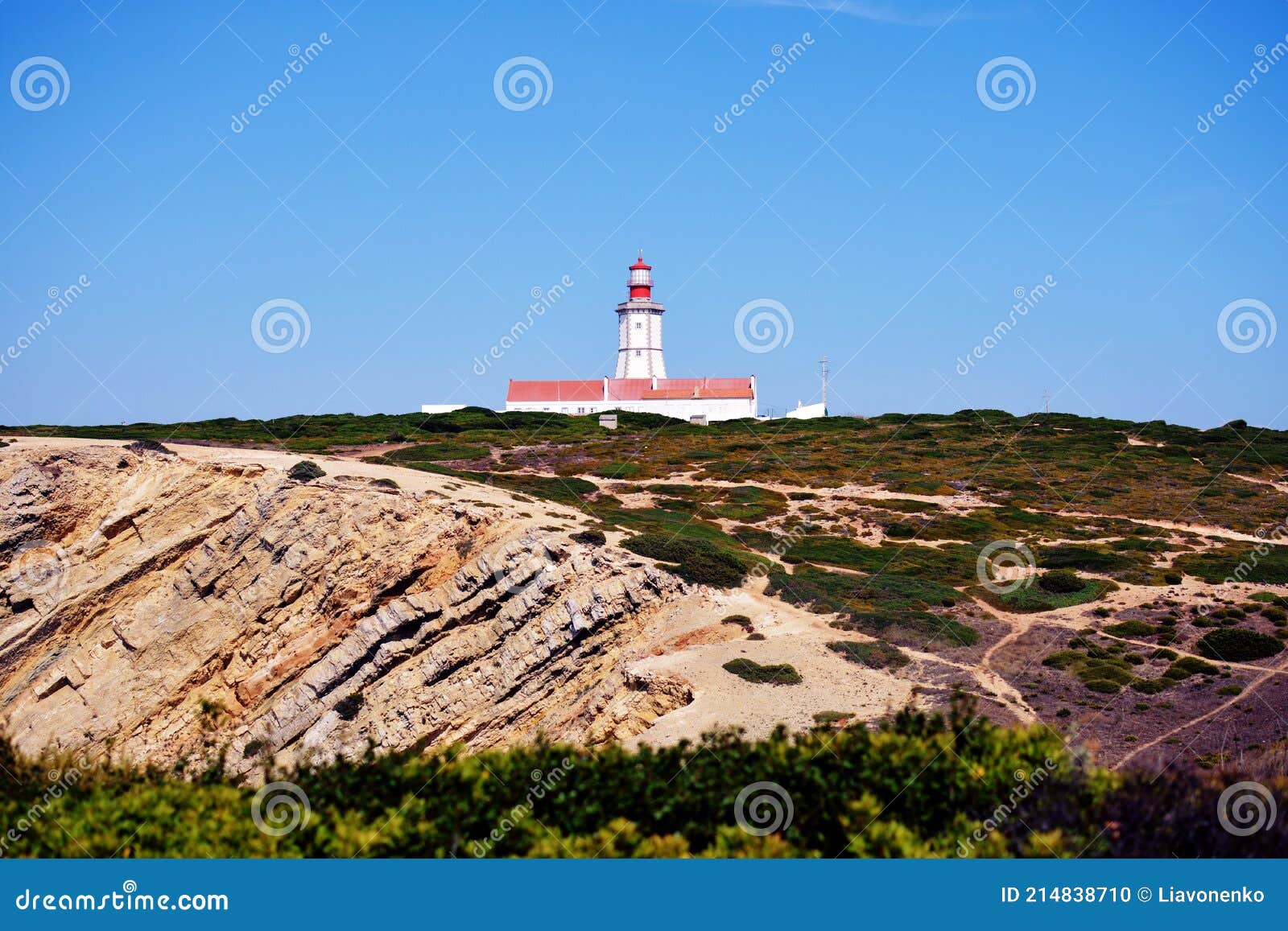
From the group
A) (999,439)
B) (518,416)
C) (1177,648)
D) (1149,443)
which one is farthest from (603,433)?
(1177,648)

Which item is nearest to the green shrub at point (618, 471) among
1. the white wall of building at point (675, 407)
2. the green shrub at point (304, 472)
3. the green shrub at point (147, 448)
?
the green shrub at point (304, 472)

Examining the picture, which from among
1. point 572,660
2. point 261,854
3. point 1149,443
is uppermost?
point 1149,443

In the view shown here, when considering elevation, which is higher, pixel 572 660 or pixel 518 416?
pixel 518 416

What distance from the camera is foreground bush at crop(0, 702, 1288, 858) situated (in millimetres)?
12531

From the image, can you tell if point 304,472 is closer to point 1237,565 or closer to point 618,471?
point 618,471

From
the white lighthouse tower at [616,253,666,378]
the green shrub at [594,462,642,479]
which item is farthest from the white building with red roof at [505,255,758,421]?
the green shrub at [594,462,642,479]

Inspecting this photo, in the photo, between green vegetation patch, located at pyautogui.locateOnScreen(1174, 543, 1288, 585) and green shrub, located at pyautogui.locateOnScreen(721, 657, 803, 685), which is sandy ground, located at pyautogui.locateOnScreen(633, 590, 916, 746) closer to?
green shrub, located at pyautogui.locateOnScreen(721, 657, 803, 685)

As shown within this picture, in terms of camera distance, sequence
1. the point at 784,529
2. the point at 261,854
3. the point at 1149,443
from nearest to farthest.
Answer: the point at 261,854 → the point at 784,529 → the point at 1149,443

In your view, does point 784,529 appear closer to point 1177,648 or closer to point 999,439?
point 1177,648

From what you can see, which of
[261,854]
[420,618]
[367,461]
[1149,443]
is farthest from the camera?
[1149,443]

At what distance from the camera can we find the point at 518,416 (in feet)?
265

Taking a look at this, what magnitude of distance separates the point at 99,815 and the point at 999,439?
6975cm

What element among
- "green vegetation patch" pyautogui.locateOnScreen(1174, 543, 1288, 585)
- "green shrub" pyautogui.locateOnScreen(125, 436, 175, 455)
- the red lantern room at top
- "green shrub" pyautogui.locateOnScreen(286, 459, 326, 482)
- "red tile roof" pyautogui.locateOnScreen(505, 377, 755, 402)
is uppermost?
the red lantern room at top

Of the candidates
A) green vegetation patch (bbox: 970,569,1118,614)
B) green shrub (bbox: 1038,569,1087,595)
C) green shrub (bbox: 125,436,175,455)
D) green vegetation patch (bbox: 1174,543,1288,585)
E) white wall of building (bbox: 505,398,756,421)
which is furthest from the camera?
white wall of building (bbox: 505,398,756,421)
